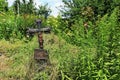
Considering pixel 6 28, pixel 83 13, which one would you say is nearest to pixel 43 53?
pixel 83 13

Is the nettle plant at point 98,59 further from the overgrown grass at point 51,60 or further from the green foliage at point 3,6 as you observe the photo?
the green foliage at point 3,6

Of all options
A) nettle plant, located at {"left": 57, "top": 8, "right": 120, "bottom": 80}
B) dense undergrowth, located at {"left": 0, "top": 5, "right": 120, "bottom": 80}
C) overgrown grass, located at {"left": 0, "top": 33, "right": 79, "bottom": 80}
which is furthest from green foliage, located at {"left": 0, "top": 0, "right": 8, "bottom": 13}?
nettle plant, located at {"left": 57, "top": 8, "right": 120, "bottom": 80}

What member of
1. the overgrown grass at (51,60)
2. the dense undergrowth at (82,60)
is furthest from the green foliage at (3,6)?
the dense undergrowth at (82,60)

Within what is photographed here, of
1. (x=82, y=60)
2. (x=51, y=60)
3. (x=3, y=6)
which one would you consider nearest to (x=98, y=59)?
(x=82, y=60)

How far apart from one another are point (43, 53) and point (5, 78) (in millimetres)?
1021

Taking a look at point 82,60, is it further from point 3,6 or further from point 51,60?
point 3,6

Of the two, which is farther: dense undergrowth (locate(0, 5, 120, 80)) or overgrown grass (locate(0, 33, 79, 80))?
overgrown grass (locate(0, 33, 79, 80))

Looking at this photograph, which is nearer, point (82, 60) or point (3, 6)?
point (82, 60)

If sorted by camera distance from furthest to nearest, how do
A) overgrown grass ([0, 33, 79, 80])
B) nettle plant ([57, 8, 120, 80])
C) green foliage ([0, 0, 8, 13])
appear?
1. green foliage ([0, 0, 8, 13])
2. overgrown grass ([0, 33, 79, 80])
3. nettle plant ([57, 8, 120, 80])

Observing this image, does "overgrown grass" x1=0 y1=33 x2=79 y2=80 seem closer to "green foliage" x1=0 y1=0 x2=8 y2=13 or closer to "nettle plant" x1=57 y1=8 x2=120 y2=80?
"nettle plant" x1=57 y1=8 x2=120 y2=80

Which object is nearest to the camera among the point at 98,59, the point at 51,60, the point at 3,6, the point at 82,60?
the point at 82,60

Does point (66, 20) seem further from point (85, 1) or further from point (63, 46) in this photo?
point (63, 46)

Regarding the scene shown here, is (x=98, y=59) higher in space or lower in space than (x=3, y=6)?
lower

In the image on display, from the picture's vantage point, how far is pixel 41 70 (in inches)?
349
